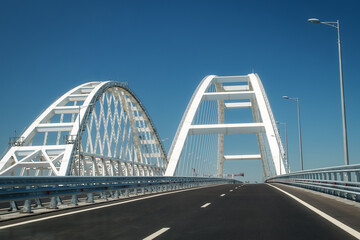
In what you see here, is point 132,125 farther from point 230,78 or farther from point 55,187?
point 55,187

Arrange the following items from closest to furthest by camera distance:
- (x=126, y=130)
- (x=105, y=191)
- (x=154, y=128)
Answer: (x=105, y=191), (x=126, y=130), (x=154, y=128)

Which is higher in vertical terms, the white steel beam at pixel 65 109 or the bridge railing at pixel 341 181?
the white steel beam at pixel 65 109

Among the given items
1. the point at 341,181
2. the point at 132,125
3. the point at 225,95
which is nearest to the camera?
the point at 341,181

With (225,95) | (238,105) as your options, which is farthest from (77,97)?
(238,105)

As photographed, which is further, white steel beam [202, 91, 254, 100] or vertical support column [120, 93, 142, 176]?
vertical support column [120, 93, 142, 176]

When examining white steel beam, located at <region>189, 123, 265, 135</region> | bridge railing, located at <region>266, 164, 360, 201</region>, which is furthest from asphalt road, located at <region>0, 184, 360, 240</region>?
white steel beam, located at <region>189, 123, 265, 135</region>

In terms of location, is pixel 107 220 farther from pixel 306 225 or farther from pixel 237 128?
pixel 237 128

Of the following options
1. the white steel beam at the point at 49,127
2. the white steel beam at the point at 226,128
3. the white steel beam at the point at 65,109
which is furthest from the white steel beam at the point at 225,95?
the white steel beam at the point at 49,127

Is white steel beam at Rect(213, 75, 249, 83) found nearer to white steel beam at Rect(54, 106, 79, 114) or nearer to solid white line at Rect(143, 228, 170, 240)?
white steel beam at Rect(54, 106, 79, 114)

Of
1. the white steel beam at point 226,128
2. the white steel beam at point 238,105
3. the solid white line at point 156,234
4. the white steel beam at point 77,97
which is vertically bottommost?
the solid white line at point 156,234

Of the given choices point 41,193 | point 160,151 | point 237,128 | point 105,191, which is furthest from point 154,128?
point 41,193

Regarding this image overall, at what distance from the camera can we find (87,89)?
4100 centimetres

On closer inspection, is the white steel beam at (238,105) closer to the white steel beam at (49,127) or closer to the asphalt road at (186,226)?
the white steel beam at (49,127)

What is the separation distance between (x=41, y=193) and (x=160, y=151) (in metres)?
53.5
